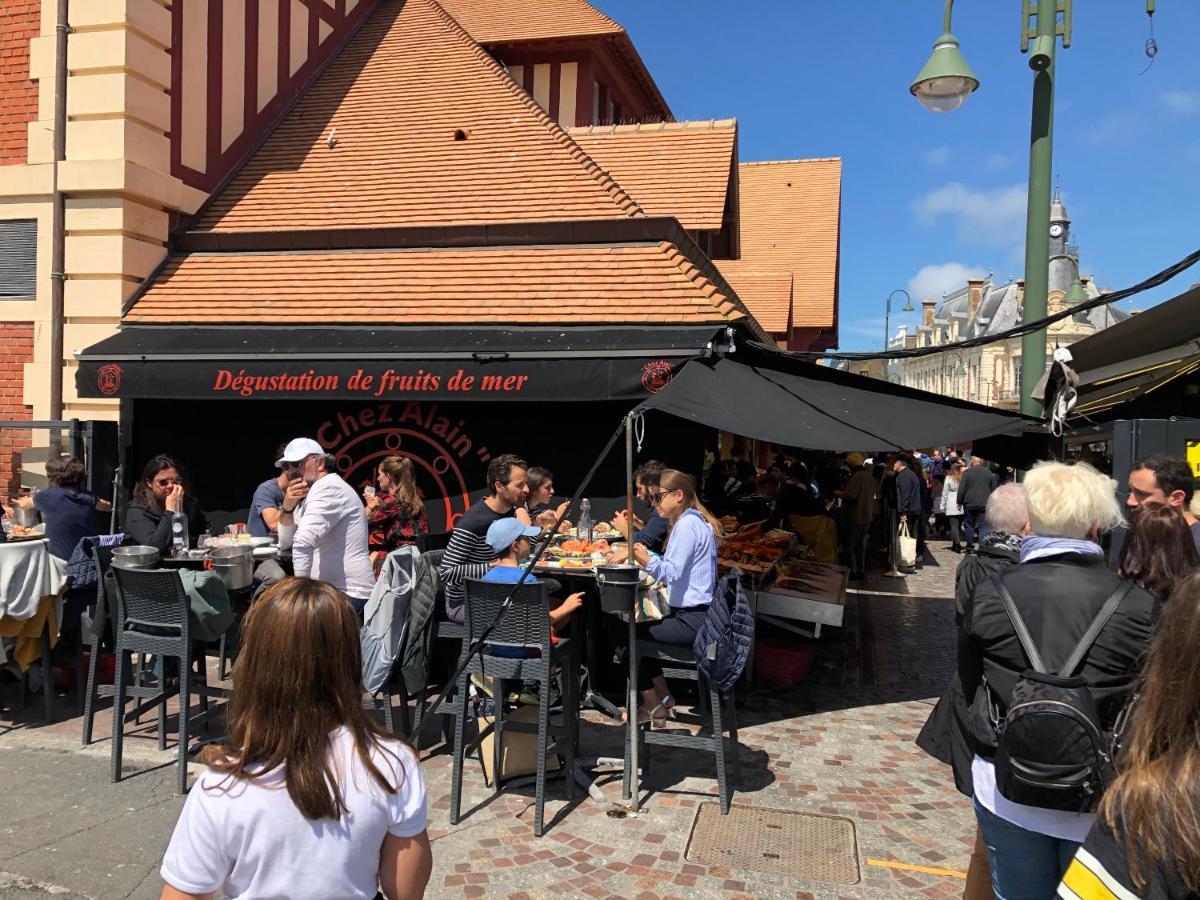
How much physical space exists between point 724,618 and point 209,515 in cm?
648

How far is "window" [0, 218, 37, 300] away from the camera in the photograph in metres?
9.31

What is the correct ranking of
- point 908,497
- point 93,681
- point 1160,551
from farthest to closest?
point 908,497, point 93,681, point 1160,551

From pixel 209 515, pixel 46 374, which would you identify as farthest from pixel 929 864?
pixel 46 374

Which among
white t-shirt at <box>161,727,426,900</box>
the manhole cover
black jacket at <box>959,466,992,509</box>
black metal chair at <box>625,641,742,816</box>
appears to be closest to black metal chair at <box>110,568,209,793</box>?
black metal chair at <box>625,641,742,816</box>

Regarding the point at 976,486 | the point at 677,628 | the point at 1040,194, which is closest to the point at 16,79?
the point at 677,628

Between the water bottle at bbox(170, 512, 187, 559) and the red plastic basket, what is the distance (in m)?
4.52

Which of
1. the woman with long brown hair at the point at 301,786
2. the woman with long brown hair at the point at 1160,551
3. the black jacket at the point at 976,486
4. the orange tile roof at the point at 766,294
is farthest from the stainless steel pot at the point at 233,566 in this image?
the black jacket at the point at 976,486

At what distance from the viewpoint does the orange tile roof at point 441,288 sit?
331 inches

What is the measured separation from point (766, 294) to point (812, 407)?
10.1 m

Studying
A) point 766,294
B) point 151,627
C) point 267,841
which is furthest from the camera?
point 766,294

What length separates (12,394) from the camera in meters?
9.41

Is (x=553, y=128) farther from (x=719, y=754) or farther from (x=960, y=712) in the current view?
(x=960, y=712)

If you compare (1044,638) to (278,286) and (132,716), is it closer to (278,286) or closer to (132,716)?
(132,716)

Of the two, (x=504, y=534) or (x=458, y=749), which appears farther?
(x=504, y=534)
